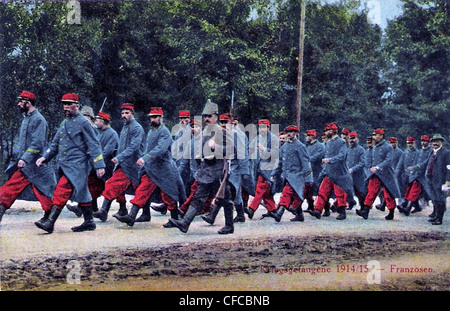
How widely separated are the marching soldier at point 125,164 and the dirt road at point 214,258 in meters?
0.41

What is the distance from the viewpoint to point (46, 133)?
8180 mm

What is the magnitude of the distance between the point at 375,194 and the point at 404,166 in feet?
8.51

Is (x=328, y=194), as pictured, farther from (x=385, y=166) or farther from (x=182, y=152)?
(x=182, y=152)

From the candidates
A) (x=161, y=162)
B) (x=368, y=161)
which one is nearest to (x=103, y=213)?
(x=161, y=162)

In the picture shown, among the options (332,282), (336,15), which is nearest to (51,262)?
(332,282)

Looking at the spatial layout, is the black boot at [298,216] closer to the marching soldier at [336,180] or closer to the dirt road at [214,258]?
the marching soldier at [336,180]

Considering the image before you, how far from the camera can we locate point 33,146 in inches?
316

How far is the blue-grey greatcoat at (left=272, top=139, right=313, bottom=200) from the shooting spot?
1098cm

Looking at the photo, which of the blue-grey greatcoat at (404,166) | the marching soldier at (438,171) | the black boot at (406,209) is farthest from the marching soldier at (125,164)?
the blue-grey greatcoat at (404,166)

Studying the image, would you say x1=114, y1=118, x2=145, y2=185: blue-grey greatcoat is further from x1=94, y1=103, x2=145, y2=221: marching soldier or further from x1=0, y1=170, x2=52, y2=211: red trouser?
x1=0, y1=170, x2=52, y2=211: red trouser

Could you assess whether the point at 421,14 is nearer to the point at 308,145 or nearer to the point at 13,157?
the point at 308,145

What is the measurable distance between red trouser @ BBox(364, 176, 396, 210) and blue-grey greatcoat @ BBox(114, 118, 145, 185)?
15.5 ft

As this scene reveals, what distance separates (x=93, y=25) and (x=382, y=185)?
6.42 m

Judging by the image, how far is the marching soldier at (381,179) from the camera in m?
11.6
